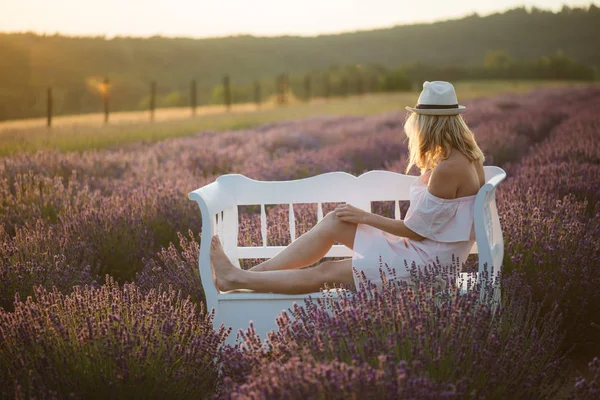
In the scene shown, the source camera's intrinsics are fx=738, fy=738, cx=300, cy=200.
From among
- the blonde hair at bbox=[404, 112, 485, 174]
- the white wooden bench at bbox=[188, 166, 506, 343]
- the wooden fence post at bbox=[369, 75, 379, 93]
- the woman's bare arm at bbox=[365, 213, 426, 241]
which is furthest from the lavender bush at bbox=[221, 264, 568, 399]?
the wooden fence post at bbox=[369, 75, 379, 93]

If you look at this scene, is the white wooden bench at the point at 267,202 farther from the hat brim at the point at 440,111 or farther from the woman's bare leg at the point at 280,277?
the hat brim at the point at 440,111

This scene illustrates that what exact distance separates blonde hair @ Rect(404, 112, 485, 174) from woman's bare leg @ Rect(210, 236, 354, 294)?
589mm

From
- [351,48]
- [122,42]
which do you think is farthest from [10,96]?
[351,48]

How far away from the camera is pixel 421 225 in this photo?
11.1 feet

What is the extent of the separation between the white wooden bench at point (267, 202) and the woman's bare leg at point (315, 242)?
0.97 ft

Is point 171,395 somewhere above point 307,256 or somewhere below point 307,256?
below

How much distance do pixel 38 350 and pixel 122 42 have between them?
91518 mm

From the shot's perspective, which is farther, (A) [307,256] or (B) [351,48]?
(B) [351,48]

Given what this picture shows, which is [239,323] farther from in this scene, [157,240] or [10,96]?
[10,96]

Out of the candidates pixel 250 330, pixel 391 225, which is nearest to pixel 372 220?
pixel 391 225

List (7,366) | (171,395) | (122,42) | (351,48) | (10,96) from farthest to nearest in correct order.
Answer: (351,48)
(122,42)
(10,96)
(7,366)
(171,395)

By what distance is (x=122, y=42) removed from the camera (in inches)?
3526

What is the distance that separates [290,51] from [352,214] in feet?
342

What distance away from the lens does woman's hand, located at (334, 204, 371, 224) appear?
3.39 meters
